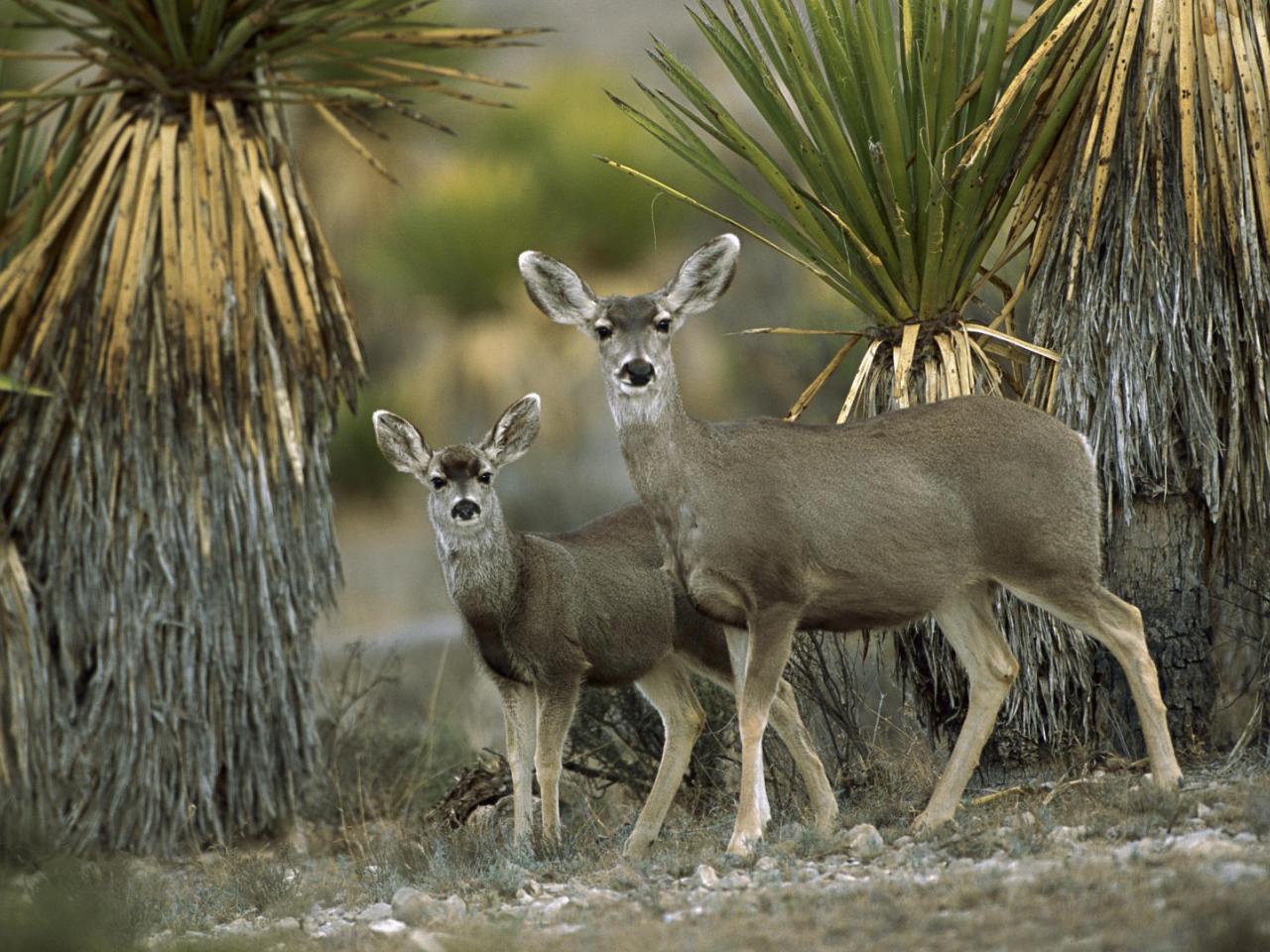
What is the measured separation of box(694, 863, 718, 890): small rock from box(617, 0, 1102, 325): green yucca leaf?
131 inches

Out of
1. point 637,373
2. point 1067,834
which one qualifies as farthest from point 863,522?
point 1067,834

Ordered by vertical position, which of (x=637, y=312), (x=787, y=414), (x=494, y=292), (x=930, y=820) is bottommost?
(x=930, y=820)

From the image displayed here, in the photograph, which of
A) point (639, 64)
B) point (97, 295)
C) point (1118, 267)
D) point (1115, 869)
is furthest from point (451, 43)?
point (639, 64)

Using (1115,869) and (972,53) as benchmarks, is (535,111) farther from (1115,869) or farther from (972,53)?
(1115,869)

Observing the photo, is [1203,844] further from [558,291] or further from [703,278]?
[558,291]

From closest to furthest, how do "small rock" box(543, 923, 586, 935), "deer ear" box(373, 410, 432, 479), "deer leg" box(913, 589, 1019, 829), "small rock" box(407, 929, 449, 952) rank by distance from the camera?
"small rock" box(407, 929, 449, 952)
"small rock" box(543, 923, 586, 935)
"deer leg" box(913, 589, 1019, 829)
"deer ear" box(373, 410, 432, 479)

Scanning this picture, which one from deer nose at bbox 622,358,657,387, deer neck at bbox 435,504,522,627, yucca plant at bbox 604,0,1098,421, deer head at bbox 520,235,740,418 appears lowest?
deer neck at bbox 435,504,522,627

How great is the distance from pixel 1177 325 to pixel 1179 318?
1.3 inches

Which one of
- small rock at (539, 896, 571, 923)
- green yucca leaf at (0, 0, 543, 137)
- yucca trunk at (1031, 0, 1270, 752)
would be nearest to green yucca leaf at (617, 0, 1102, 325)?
yucca trunk at (1031, 0, 1270, 752)

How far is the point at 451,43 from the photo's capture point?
11.7 meters

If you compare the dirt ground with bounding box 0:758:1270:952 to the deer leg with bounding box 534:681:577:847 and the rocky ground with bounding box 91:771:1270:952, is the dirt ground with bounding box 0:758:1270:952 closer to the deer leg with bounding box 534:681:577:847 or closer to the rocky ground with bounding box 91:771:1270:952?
the rocky ground with bounding box 91:771:1270:952

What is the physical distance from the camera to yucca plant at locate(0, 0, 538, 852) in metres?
11.0

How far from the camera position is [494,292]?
29.8 metres

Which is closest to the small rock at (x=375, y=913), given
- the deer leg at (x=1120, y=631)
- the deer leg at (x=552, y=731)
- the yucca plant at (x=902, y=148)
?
the deer leg at (x=552, y=731)
